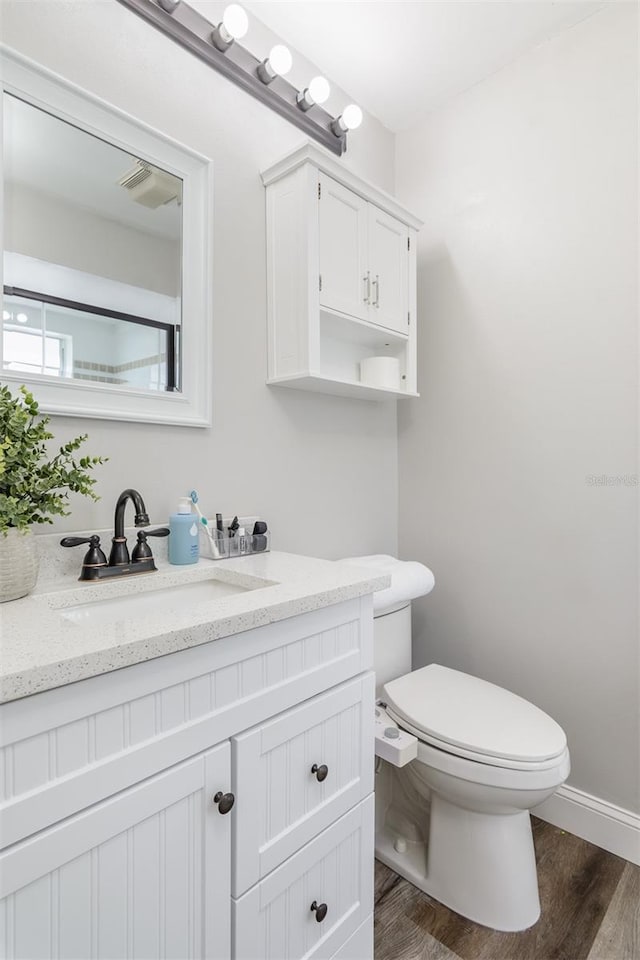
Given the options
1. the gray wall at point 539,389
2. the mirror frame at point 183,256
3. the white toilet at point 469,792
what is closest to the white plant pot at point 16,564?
the mirror frame at point 183,256

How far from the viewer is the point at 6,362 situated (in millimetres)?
1079

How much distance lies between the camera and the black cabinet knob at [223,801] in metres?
0.79

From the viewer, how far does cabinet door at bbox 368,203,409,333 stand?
1.68m

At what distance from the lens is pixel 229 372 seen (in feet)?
4.84

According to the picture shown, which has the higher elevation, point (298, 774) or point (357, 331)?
point (357, 331)

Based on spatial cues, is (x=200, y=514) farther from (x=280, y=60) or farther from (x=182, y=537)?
(x=280, y=60)

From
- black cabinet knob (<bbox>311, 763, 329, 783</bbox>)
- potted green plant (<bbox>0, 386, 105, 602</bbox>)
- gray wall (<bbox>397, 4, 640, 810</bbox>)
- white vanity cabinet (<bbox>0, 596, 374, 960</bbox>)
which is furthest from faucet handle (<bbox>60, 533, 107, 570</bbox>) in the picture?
gray wall (<bbox>397, 4, 640, 810</bbox>)

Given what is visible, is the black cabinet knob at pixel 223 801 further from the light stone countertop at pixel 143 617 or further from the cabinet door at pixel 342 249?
the cabinet door at pixel 342 249

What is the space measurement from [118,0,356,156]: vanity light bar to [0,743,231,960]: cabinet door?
1.74m

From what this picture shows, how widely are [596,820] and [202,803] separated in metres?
1.42

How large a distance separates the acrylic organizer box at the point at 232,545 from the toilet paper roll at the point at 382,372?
72 cm

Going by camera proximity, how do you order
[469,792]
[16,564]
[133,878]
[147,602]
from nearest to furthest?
[133,878] < [16,564] < [147,602] < [469,792]

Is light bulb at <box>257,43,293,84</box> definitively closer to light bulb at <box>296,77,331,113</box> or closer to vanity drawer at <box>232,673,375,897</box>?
light bulb at <box>296,77,331,113</box>

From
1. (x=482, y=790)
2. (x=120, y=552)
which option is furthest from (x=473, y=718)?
(x=120, y=552)
